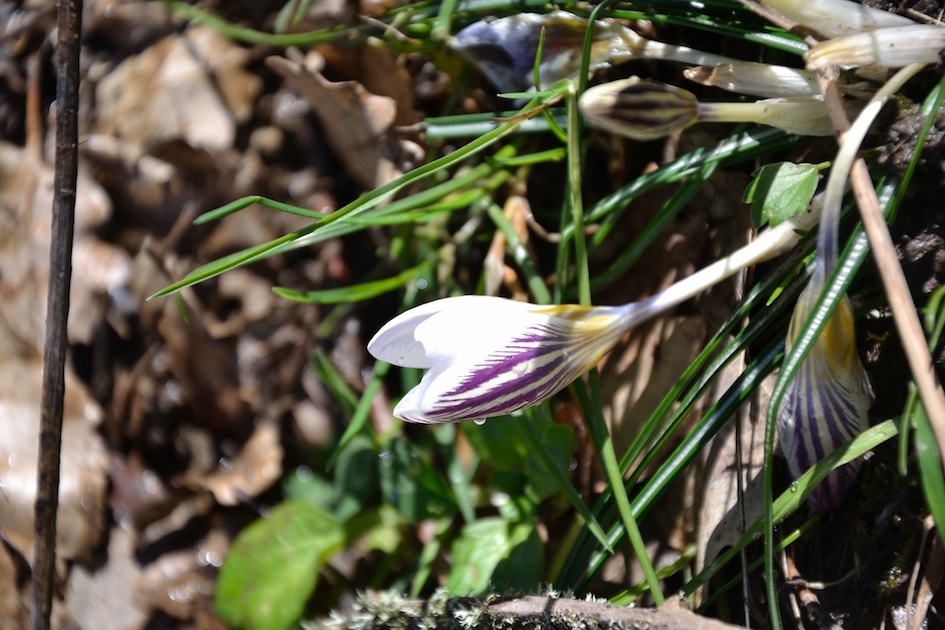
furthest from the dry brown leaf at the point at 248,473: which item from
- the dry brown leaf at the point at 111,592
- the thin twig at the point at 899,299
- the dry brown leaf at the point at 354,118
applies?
the thin twig at the point at 899,299

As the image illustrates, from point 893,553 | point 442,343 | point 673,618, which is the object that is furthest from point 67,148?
point 893,553

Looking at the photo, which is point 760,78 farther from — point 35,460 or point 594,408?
point 35,460

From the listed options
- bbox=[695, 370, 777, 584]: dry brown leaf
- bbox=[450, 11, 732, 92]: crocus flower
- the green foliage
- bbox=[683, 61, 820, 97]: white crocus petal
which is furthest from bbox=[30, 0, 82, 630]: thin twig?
bbox=[695, 370, 777, 584]: dry brown leaf

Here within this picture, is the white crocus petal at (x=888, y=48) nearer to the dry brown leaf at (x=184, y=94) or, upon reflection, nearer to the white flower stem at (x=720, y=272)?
the white flower stem at (x=720, y=272)

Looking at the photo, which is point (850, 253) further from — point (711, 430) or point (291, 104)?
point (291, 104)

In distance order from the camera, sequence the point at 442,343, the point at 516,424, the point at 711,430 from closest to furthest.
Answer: the point at 442,343, the point at 711,430, the point at 516,424
